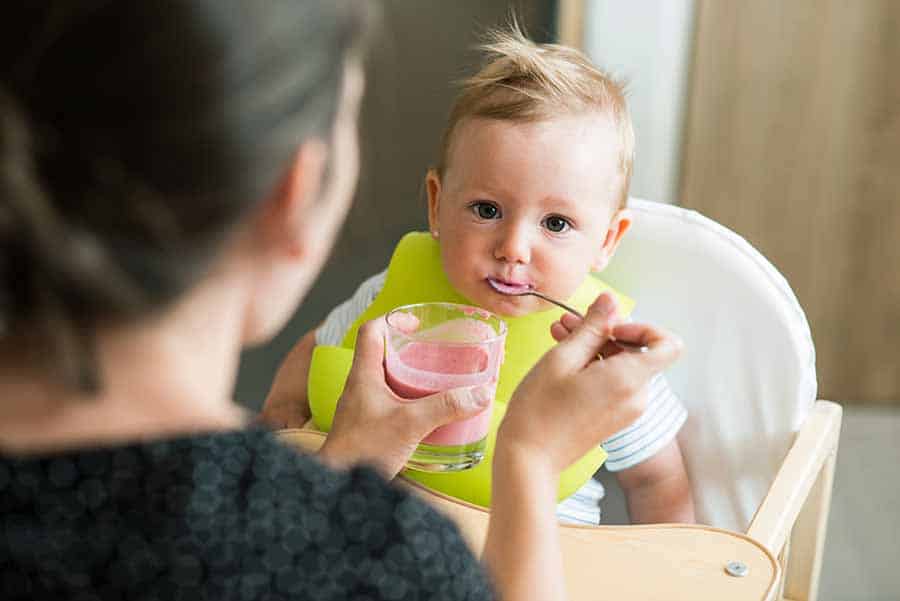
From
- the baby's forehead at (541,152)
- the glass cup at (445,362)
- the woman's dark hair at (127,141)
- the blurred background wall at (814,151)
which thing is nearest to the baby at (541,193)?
the baby's forehead at (541,152)

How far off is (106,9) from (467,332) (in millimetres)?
697

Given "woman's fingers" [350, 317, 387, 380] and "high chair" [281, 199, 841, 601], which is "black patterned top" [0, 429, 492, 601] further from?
"high chair" [281, 199, 841, 601]

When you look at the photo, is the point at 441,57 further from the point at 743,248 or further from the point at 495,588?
the point at 495,588

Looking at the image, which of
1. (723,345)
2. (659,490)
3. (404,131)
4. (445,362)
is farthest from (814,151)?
(445,362)

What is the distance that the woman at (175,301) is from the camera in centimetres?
52

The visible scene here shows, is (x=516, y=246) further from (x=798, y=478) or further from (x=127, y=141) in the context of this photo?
(x=127, y=141)

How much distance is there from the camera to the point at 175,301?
1.91 feet

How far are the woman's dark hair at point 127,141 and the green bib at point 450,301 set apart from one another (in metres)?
0.70

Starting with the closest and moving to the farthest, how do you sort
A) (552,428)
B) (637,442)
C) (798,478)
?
1. (552,428)
2. (798,478)
3. (637,442)

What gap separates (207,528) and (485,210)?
→ 0.72 metres

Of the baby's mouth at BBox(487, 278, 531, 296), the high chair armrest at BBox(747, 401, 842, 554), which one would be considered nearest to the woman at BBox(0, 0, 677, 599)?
the high chair armrest at BBox(747, 401, 842, 554)

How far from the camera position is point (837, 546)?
218 centimetres

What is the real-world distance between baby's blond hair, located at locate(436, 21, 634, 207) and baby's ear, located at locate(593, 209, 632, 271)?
0.02 meters

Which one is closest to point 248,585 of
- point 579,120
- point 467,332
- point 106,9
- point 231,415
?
point 231,415
